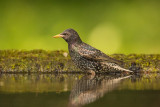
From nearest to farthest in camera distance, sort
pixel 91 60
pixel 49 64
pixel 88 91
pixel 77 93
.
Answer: pixel 77 93 → pixel 88 91 → pixel 91 60 → pixel 49 64

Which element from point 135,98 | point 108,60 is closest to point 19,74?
point 108,60

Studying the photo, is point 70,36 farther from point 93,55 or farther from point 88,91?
point 88,91

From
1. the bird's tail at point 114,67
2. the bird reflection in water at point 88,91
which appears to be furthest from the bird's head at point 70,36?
the bird reflection in water at point 88,91

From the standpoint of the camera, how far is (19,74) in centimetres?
661

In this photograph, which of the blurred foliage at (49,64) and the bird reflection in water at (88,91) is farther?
the blurred foliage at (49,64)

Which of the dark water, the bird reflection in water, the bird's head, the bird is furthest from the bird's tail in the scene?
the bird reflection in water

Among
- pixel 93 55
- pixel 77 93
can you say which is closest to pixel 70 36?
pixel 93 55

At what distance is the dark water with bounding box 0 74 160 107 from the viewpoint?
3.54 meters

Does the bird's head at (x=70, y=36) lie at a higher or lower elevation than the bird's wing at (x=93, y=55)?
higher

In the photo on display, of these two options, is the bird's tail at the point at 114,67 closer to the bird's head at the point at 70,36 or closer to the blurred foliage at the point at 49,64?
the blurred foliage at the point at 49,64

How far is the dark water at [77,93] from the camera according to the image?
3543 mm

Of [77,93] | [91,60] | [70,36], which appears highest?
[70,36]

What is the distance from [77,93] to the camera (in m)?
4.28

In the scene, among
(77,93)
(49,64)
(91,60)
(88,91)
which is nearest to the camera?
(77,93)
